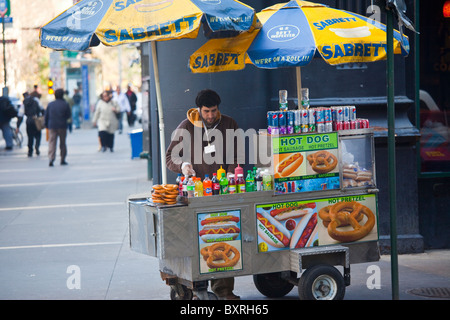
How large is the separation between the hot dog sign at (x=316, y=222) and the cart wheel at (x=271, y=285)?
71 centimetres

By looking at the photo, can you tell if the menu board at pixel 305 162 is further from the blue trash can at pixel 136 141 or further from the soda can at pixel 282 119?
the blue trash can at pixel 136 141

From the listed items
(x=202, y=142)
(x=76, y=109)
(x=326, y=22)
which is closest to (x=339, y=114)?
(x=326, y=22)

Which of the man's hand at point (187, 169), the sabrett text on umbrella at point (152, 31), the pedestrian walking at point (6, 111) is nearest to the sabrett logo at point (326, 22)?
the sabrett text on umbrella at point (152, 31)

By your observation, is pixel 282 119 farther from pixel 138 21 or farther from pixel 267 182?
pixel 138 21

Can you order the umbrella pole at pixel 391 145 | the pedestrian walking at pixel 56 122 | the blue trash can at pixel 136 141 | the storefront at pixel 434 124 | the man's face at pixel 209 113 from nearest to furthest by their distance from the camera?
the umbrella pole at pixel 391 145, the man's face at pixel 209 113, the storefront at pixel 434 124, the blue trash can at pixel 136 141, the pedestrian walking at pixel 56 122

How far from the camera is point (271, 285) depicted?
7.59 metres

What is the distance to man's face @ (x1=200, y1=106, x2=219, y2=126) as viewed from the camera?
7.32 meters

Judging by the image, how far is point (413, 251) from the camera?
9438mm

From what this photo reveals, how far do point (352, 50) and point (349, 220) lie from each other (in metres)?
1.52

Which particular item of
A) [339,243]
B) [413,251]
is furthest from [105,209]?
[339,243]

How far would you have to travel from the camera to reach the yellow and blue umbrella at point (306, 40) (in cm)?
713

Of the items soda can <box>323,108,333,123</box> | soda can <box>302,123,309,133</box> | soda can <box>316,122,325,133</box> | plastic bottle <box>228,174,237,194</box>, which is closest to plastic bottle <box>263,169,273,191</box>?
plastic bottle <box>228,174,237,194</box>

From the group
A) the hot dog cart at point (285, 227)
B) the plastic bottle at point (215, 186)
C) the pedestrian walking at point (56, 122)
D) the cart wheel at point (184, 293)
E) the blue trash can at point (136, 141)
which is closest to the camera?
the hot dog cart at point (285, 227)

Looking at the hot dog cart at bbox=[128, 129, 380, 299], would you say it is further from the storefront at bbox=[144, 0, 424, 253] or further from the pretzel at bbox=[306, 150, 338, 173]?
the storefront at bbox=[144, 0, 424, 253]
